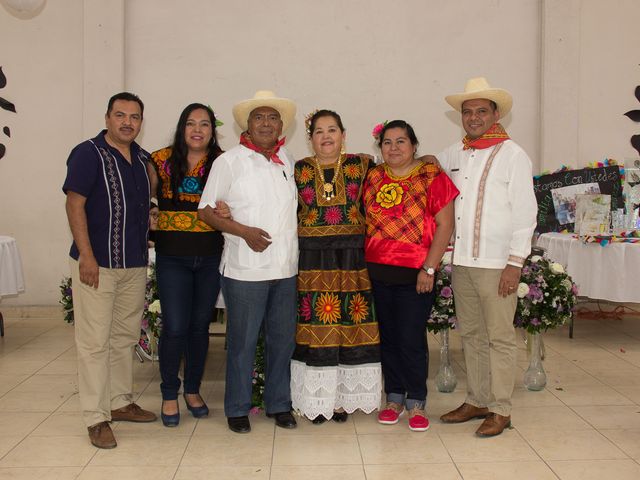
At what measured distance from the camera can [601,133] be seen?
6.44m

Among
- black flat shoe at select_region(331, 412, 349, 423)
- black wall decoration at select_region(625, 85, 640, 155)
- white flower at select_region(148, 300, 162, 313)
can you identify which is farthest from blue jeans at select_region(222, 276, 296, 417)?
black wall decoration at select_region(625, 85, 640, 155)

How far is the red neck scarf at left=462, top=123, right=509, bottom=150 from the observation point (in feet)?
10.4

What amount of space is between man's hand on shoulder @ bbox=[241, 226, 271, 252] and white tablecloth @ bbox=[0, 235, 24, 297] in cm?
282

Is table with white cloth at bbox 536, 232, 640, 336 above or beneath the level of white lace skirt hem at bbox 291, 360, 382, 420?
above

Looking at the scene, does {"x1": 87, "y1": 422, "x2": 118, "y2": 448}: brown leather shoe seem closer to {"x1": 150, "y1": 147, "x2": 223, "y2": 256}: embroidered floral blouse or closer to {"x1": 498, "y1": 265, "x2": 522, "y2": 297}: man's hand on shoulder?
{"x1": 150, "y1": 147, "x2": 223, "y2": 256}: embroidered floral blouse

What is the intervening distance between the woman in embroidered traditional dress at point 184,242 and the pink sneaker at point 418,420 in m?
1.10

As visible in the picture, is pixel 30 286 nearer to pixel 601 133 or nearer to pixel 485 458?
pixel 485 458

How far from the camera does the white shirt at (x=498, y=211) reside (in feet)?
10.2

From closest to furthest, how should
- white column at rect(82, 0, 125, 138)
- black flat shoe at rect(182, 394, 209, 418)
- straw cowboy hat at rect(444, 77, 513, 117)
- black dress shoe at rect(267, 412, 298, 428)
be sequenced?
straw cowboy hat at rect(444, 77, 513, 117) < black dress shoe at rect(267, 412, 298, 428) < black flat shoe at rect(182, 394, 209, 418) < white column at rect(82, 0, 125, 138)

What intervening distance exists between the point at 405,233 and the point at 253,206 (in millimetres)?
713

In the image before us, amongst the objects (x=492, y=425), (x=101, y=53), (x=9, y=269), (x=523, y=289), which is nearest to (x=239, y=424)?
(x=492, y=425)

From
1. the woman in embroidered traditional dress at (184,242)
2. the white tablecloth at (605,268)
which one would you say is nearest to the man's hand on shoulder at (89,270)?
the woman in embroidered traditional dress at (184,242)

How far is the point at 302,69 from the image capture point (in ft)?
20.7

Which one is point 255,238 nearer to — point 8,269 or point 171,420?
point 171,420
